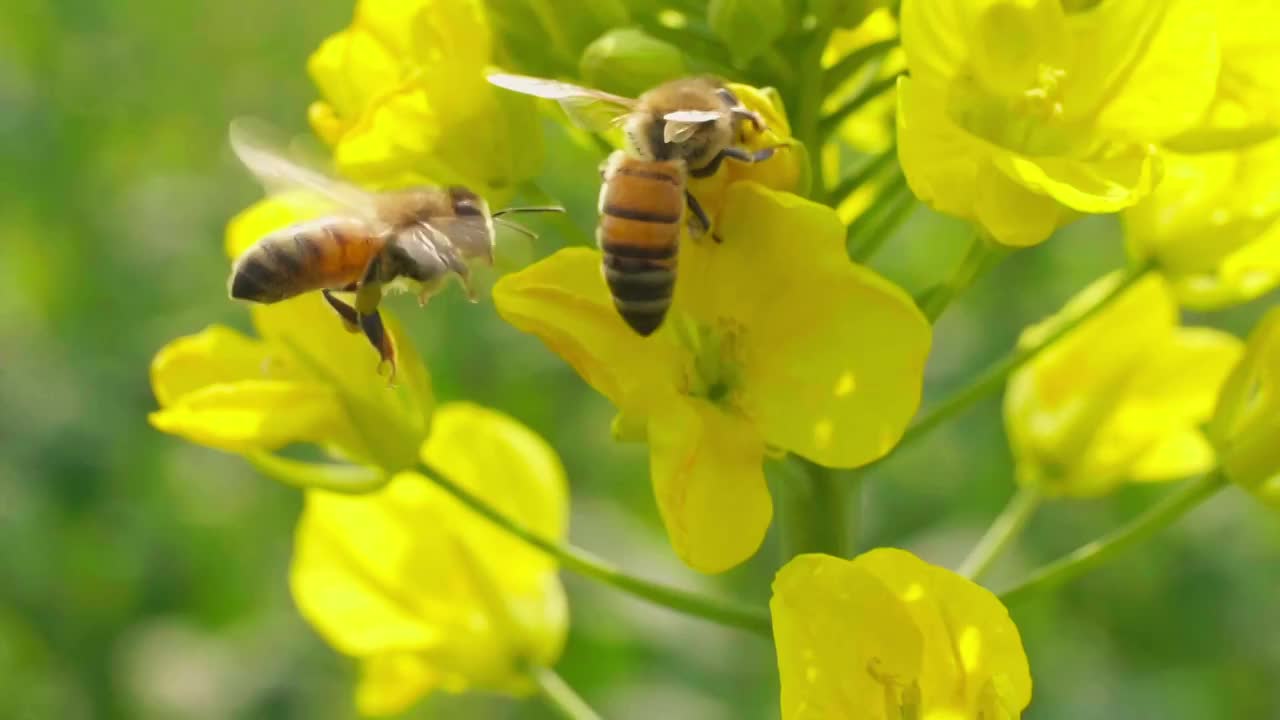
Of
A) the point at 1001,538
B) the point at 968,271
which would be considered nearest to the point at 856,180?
the point at 968,271

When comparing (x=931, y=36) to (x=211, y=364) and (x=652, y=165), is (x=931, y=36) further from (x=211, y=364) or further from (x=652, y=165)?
(x=211, y=364)

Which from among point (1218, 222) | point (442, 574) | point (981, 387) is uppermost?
point (1218, 222)

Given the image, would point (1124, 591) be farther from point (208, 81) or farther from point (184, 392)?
point (208, 81)

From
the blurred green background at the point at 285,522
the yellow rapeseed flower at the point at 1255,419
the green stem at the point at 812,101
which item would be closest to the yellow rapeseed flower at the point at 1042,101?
the green stem at the point at 812,101

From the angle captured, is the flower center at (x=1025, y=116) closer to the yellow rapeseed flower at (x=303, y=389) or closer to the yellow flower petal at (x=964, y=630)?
the yellow flower petal at (x=964, y=630)

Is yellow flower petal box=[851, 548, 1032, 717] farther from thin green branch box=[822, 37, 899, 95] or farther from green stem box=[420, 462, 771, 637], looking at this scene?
thin green branch box=[822, 37, 899, 95]

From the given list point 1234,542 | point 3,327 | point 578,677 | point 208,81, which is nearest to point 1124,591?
point 1234,542
